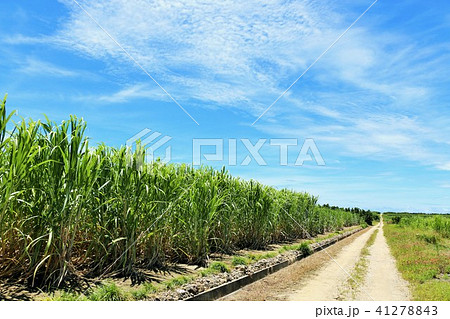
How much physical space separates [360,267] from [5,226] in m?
8.30

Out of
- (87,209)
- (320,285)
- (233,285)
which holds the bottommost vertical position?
(320,285)

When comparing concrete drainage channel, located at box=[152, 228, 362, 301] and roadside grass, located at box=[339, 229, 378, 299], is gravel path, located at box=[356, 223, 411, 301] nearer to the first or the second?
roadside grass, located at box=[339, 229, 378, 299]

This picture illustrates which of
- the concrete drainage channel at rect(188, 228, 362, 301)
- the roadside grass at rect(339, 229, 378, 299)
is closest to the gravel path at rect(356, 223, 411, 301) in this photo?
the roadside grass at rect(339, 229, 378, 299)

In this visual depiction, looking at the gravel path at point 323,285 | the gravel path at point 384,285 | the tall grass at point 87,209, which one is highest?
the tall grass at point 87,209

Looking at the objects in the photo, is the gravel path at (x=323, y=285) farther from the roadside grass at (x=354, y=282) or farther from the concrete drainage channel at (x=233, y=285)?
→ the concrete drainage channel at (x=233, y=285)

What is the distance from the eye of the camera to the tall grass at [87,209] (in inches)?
160

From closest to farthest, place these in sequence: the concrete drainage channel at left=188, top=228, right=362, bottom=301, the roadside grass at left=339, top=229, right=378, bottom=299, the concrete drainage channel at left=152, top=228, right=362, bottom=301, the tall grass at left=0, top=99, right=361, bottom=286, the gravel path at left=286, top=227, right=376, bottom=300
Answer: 1. the tall grass at left=0, top=99, right=361, bottom=286
2. the concrete drainage channel at left=152, top=228, right=362, bottom=301
3. the concrete drainage channel at left=188, top=228, right=362, bottom=301
4. the gravel path at left=286, top=227, right=376, bottom=300
5. the roadside grass at left=339, top=229, right=378, bottom=299

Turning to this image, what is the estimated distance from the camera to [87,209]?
4.68 meters

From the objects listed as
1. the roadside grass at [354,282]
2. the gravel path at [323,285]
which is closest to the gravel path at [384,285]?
the roadside grass at [354,282]

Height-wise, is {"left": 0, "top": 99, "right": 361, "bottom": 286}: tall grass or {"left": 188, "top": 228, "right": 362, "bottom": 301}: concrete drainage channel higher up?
{"left": 0, "top": 99, "right": 361, "bottom": 286}: tall grass

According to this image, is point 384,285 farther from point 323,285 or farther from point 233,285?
point 233,285

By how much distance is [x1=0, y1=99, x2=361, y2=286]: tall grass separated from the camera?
4.07m

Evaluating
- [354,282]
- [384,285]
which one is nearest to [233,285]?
[354,282]

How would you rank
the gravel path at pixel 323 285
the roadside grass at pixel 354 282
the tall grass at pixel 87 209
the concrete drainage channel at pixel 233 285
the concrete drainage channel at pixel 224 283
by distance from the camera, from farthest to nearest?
1. the roadside grass at pixel 354 282
2. the gravel path at pixel 323 285
3. the concrete drainage channel at pixel 233 285
4. the concrete drainage channel at pixel 224 283
5. the tall grass at pixel 87 209
